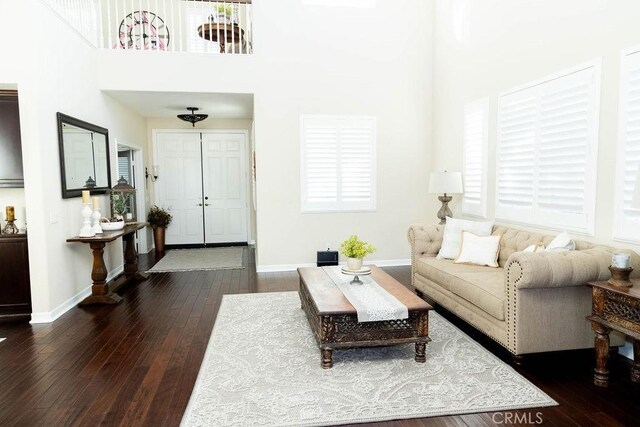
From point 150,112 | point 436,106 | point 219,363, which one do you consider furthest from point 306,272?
point 150,112

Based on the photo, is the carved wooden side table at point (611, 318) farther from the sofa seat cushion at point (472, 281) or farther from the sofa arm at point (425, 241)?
the sofa arm at point (425, 241)

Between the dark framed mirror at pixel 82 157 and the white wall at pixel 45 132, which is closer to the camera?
the white wall at pixel 45 132

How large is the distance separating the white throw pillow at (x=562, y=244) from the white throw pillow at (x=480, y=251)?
743 millimetres

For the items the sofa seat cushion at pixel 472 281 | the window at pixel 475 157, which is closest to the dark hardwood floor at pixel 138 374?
the sofa seat cushion at pixel 472 281

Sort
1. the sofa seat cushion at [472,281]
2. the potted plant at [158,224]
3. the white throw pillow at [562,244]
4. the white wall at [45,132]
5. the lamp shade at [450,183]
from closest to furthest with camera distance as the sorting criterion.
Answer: the sofa seat cushion at [472,281] → the white throw pillow at [562,244] → the white wall at [45,132] → the lamp shade at [450,183] → the potted plant at [158,224]

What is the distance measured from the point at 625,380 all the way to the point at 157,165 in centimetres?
783

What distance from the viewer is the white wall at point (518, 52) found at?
128 inches

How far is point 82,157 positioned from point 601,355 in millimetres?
5353

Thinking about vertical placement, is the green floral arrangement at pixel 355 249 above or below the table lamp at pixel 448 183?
below

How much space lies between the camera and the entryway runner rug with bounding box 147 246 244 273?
646cm

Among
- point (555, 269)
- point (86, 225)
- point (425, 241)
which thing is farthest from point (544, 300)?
point (86, 225)

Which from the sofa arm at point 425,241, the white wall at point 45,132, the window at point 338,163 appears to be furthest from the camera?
the window at point 338,163

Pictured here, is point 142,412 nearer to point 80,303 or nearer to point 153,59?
point 80,303

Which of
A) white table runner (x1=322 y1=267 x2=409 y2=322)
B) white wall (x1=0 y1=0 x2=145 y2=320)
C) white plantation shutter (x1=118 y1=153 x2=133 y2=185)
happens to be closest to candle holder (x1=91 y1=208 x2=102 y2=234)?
white wall (x1=0 y1=0 x2=145 y2=320)
